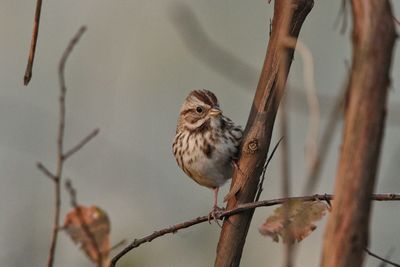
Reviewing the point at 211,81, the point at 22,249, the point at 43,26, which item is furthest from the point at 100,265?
the point at 43,26

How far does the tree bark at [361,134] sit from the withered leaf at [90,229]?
0.48 metres

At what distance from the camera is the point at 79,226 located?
1511 millimetres

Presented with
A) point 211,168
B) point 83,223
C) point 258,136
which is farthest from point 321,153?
point 211,168

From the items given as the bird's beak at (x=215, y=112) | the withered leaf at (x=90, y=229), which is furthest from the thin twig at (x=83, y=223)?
the bird's beak at (x=215, y=112)

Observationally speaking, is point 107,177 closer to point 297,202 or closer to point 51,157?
point 51,157

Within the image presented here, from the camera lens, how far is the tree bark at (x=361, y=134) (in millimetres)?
953

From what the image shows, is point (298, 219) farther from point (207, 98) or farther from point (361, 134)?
point (207, 98)

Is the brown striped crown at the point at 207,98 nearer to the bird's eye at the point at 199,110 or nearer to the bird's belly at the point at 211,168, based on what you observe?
the bird's eye at the point at 199,110

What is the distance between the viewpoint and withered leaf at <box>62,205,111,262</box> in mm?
1388

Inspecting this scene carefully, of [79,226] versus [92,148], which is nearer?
[79,226]

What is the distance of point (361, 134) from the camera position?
0.97m

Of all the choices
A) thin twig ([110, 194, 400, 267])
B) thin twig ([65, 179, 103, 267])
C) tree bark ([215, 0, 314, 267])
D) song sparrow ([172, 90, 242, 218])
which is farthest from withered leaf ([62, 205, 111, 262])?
song sparrow ([172, 90, 242, 218])

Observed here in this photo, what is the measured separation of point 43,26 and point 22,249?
1648 millimetres

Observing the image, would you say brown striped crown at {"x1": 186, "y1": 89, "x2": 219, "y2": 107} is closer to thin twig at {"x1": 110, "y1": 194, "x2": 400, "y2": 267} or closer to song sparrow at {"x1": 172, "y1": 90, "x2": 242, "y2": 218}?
song sparrow at {"x1": 172, "y1": 90, "x2": 242, "y2": 218}
